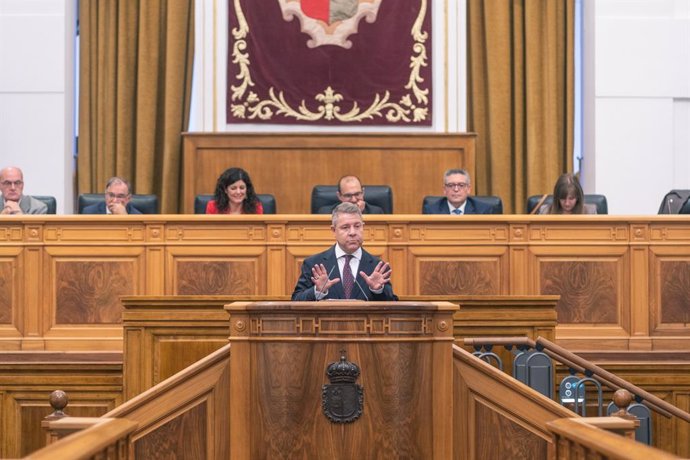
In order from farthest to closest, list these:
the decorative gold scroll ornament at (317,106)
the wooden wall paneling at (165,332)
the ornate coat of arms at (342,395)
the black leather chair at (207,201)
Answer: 1. the decorative gold scroll ornament at (317,106)
2. the black leather chair at (207,201)
3. the wooden wall paneling at (165,332)
4. the ornate coat of arms at (342,395)

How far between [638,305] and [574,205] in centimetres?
83

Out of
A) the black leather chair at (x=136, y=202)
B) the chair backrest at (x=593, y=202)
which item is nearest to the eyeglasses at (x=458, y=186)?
the chair backrest at (x=593, y=202)

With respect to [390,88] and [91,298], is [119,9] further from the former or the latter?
[91,298]

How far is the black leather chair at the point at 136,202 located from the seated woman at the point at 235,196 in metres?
0.61

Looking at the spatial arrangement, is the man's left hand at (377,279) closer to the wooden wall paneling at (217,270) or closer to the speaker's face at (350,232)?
the speaker's face at (350,232)

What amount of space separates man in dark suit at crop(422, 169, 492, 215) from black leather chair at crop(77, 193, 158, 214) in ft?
6.55

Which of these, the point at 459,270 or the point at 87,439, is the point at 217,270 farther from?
the point at 87,439

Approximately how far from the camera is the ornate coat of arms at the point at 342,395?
14.3 feet

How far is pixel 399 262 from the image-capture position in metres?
7.52

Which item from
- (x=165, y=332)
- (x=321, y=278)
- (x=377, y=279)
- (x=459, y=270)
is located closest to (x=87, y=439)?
(x=321, y=278)

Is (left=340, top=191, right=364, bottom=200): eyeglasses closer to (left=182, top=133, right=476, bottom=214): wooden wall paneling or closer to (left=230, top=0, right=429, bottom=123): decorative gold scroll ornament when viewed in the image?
(left=182, top=133, right=476, bottom=214): wooden wall paneling

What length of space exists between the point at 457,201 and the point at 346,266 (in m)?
2.47

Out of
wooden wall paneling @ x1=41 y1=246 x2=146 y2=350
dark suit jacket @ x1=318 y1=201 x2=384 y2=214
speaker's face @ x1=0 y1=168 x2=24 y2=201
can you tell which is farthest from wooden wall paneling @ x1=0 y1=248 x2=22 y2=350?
dark suit jacket @ x1=318 y1=201 x2=384 y2=214

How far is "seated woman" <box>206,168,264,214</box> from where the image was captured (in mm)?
7984
